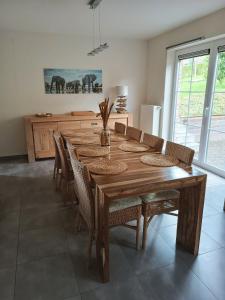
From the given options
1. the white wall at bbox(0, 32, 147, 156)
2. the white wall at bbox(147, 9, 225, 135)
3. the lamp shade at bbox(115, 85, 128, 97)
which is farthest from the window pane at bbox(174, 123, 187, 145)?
the white wall at bbox(0, 32, 147, 156)

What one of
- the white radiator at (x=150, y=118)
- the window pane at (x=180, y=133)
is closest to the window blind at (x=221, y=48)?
the window pane at (x=180, y=133)

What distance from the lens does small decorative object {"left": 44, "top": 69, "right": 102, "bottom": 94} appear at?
4.36m

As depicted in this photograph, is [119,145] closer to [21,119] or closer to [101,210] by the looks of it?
[101,210]

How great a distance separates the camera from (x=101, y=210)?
1482 mm

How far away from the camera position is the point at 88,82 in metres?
4.61

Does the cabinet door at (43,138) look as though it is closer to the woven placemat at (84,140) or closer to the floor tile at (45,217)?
the woven placemat at (84,140)

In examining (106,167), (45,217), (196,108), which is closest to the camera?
(106,167)

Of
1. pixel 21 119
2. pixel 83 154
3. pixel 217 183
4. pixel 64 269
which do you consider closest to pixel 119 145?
pixel 83 154

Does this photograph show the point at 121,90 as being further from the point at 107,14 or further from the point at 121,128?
the point at 107,14

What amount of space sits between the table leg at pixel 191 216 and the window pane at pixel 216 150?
1.98 meters

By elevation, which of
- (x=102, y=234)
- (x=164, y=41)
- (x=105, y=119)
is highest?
(x=164, y=41)

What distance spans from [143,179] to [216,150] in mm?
2495

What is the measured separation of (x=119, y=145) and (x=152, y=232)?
1.03 metres

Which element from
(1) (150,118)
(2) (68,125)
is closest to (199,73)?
(1) (150,118)
